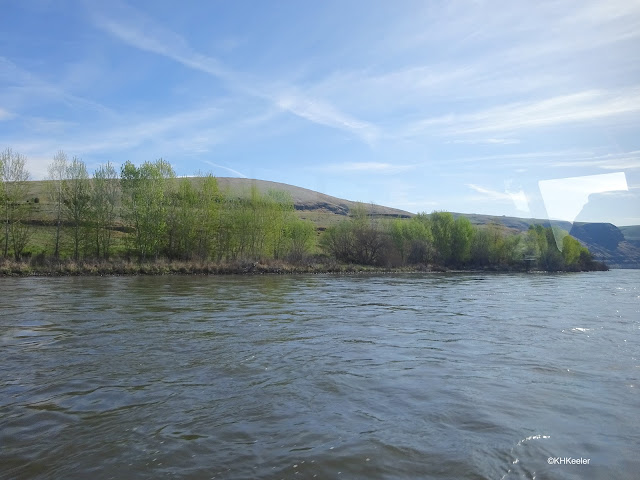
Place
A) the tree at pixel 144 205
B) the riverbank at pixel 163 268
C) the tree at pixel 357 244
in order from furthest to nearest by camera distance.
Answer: the tree at pixel 357 244
the tree at pixel 144 205
the riverbank at pixel 163 268

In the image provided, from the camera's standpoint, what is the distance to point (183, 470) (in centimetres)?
580

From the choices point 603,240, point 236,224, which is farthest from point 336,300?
point 603,240

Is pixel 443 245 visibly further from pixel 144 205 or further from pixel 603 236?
pixel 144 205

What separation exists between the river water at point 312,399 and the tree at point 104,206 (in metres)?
36.4

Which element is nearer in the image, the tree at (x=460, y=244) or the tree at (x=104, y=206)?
the tree at (x=104, y=206)

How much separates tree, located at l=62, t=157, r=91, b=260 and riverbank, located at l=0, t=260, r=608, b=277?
20.3 feet

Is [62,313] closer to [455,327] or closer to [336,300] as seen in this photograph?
[336,300]

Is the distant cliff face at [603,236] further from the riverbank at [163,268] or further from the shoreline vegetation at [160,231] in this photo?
the riverbank at [163,268]

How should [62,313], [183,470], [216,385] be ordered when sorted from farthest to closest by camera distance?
[62,313] < [216,385] < [183,470]

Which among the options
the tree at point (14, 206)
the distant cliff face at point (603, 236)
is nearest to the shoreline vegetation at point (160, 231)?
the tree at point (14, 206)

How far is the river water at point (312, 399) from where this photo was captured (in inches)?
241

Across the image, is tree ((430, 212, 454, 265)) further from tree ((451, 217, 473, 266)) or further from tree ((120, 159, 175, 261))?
tree ((120, 159, 175, 261))

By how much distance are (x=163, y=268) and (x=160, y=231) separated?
20.3 feet

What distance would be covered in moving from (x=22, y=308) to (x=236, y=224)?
132 ft
